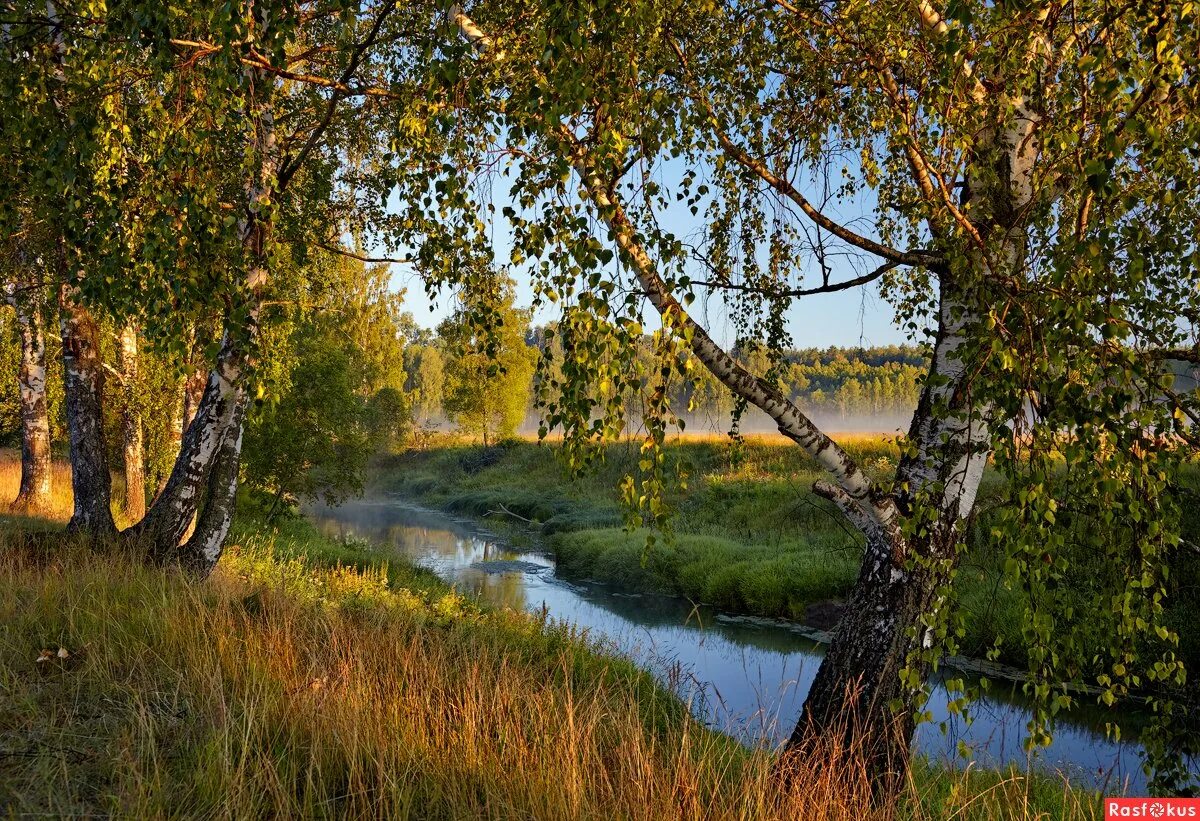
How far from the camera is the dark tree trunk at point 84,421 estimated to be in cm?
812

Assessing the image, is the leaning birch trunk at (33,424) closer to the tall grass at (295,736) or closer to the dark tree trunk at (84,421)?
the dark tree trunk at (84,421)

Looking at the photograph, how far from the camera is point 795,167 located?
5000mm

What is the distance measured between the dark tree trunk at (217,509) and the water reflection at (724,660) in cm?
422

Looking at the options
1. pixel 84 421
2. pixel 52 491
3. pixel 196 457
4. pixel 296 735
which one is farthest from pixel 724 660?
pixel 52 491

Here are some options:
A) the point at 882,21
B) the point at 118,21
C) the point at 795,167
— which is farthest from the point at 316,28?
the point at 882,21

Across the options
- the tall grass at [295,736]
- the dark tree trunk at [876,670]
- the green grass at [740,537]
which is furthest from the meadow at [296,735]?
the green grass at [740,537]

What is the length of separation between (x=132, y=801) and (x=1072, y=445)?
3.71 meters

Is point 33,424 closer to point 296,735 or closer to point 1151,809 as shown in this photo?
point 296,735

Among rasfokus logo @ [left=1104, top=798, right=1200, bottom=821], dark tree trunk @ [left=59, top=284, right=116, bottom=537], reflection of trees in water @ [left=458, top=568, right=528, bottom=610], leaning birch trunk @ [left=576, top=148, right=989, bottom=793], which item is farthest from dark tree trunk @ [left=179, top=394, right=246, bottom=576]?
reflection of trees in water @ [left=458, top=568, right=528, bottom=610]

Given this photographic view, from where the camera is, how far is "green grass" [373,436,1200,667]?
11281mm

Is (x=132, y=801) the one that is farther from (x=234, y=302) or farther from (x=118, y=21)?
(x=118, y=21)

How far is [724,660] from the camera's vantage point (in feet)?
38.0

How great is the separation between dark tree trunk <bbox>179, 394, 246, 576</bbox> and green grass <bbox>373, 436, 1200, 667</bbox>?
3869 millimetres

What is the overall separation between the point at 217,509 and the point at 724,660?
25.3 feet
